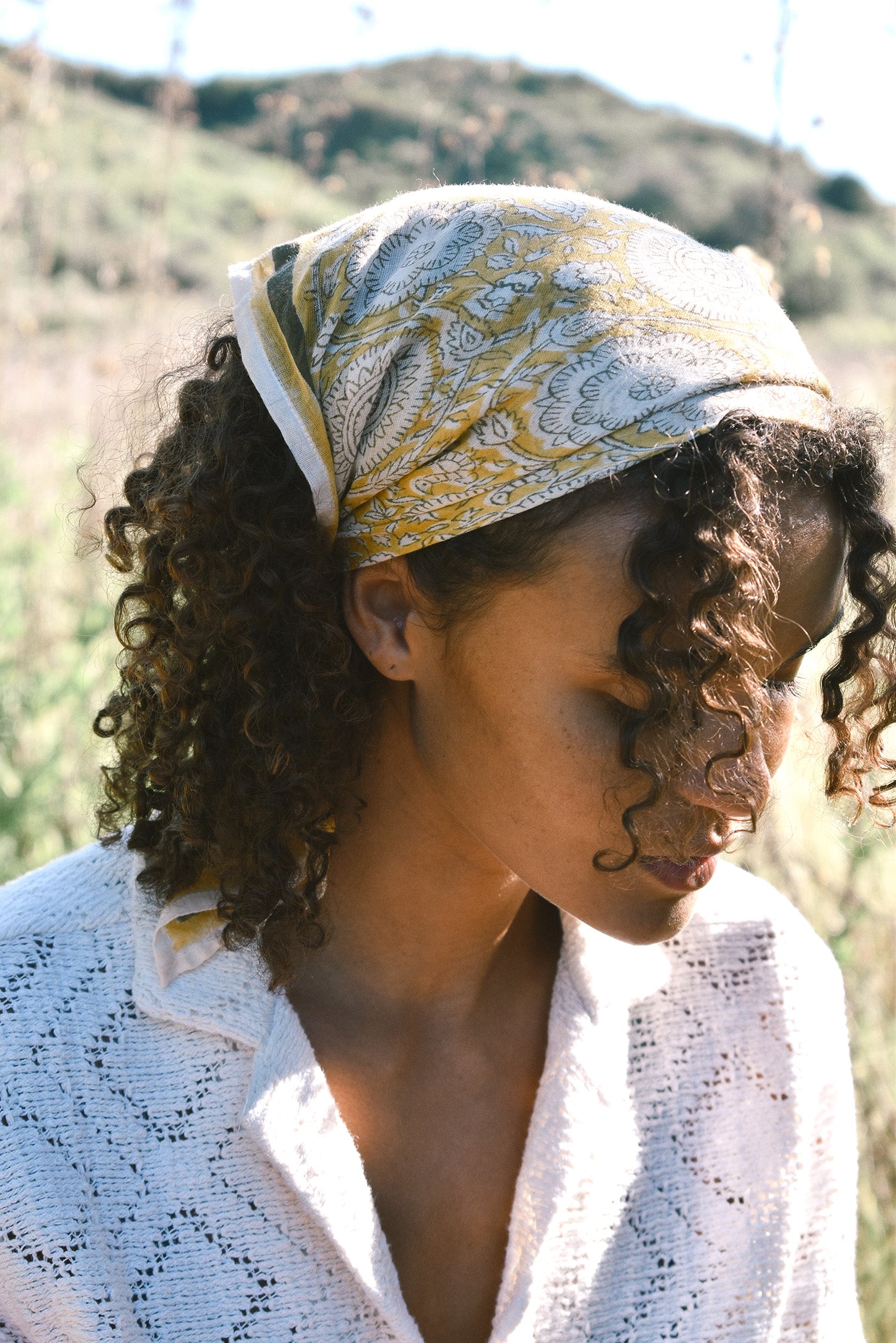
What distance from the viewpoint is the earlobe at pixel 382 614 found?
1.35 m

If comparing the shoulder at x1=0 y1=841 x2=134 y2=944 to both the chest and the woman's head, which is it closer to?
the woman's head

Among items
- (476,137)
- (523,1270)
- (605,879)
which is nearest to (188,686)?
(605,879)

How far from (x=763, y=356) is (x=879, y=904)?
1854 millimetres

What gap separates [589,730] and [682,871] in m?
0.20

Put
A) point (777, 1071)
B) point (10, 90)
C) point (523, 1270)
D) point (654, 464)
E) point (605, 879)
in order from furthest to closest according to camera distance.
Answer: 1. point (10, 90)
2. point (777, 1071)
3. point (523, 1270)
4. point (605, 879)
5. point (654, 464)

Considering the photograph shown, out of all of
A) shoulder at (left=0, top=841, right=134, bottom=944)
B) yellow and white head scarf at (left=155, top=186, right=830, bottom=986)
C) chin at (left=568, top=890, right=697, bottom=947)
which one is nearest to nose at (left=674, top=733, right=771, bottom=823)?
chin at (left=568, top=890, right=697, bottom=947)

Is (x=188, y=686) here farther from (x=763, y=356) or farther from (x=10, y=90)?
(x=10, y=90)

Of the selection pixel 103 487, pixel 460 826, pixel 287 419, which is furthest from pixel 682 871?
pixel 103 487

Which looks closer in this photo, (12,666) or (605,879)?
(605,879)

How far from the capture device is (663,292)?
3.86ft

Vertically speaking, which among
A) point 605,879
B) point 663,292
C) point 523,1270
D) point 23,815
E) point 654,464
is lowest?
point 23,815

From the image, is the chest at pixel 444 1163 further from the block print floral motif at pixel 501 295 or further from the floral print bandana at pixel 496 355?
the block print floral motif at pixel 501 295

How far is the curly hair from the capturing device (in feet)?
3.73

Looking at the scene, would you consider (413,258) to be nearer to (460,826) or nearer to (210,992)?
(460,826)
